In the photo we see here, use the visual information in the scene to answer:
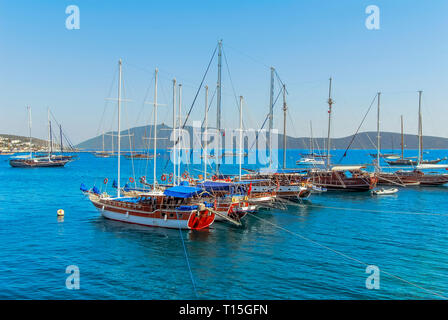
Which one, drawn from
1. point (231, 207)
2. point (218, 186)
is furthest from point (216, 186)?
point (231, 207)

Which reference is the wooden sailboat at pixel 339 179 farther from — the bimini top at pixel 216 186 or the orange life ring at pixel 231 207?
the orange life ring at pixel 231 207

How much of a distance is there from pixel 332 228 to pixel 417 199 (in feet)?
94.9

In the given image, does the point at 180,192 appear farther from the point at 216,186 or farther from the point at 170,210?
the point at 216,186

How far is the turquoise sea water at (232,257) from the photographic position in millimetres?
19031

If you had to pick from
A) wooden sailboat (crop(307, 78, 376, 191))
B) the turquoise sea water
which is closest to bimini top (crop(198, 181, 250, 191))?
the turquoise sea water

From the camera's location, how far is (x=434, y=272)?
856 inches

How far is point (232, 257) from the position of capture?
2475 centimetres

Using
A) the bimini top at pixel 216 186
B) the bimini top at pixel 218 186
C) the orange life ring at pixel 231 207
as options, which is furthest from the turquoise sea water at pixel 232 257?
the bimini top at pixel 216 186

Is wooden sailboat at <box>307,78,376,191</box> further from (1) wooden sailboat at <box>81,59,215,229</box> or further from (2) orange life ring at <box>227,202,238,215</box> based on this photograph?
(1) wooden sailboat at <box>81,59,215,229</box>

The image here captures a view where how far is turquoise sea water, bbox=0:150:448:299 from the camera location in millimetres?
19031

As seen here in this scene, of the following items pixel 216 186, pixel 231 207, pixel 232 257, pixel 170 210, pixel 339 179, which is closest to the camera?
pixel 232 257

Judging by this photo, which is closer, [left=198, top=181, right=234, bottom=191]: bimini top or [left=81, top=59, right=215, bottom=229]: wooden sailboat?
[left=81, top=59, right=215, bottom=229]: wooden sailboat

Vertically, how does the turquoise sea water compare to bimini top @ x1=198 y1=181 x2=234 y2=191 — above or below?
below
